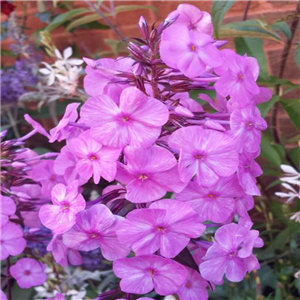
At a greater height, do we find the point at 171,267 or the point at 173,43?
the point at 173,43

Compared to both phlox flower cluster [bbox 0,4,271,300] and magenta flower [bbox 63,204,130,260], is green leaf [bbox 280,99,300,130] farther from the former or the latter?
magenta flower [bbox 63,204,130,260]

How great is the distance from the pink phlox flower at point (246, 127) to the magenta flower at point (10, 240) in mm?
398

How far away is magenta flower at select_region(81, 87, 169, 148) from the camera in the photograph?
2.18 ft

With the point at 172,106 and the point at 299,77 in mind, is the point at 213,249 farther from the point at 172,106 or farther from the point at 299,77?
the point at 299,77

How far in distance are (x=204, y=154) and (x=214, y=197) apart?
0.27 ft

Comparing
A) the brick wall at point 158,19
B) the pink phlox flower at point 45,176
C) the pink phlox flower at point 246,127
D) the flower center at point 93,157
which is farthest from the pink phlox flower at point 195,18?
the brick wall at point 158,19

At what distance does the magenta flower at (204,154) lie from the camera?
0.67 metres

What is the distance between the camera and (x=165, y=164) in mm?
671

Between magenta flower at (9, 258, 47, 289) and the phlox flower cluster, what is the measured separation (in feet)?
0.58

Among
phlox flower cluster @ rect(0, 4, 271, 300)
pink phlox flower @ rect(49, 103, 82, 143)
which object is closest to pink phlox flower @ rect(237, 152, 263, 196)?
phlox flower cluster @ rect(0, 4, 271, 300)

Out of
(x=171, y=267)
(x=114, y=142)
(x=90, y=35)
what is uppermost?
(x=114, y=142)

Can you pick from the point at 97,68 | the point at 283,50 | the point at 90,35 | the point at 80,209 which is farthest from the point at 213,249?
the point at 90,35

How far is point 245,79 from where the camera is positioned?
743 millimetres

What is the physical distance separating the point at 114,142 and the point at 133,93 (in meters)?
0.07
